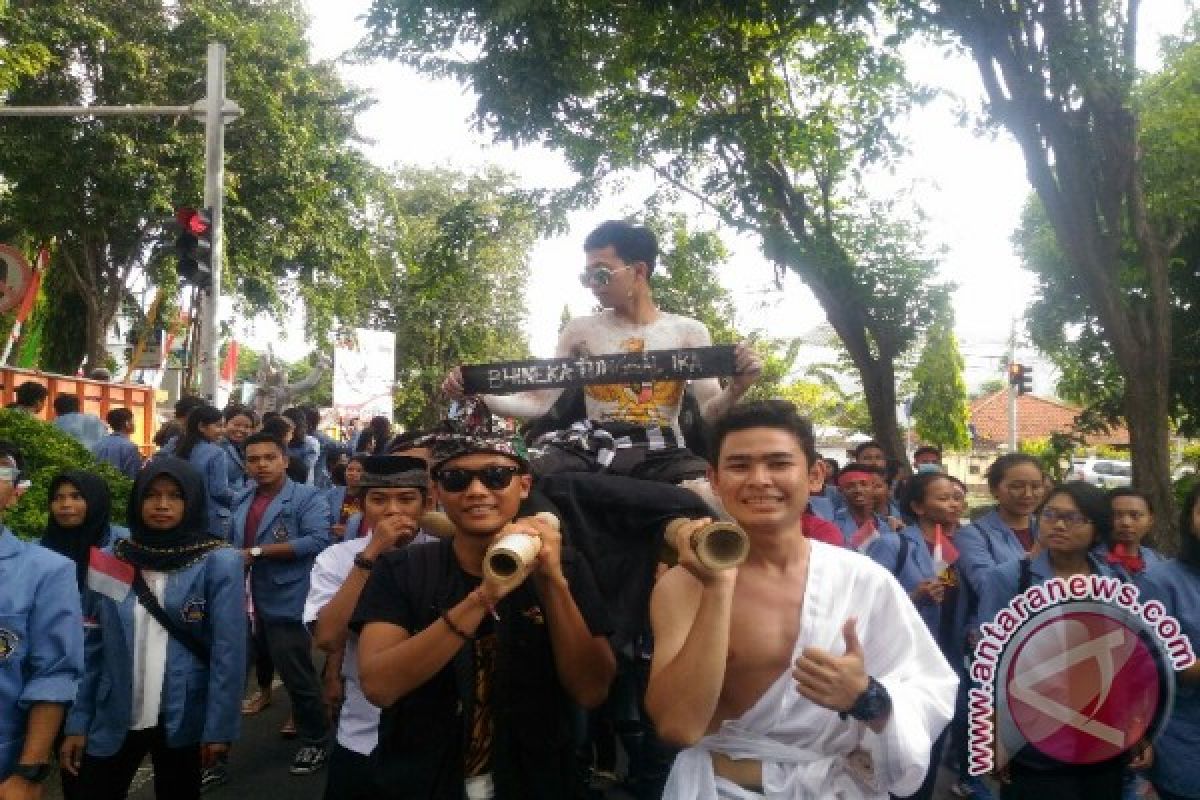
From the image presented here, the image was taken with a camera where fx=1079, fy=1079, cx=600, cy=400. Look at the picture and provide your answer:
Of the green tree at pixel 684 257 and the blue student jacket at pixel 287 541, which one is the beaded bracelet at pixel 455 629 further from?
the green tree at pixel 684 257

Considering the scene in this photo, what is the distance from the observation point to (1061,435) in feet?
41.5

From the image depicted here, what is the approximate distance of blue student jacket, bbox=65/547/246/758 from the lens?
165 inches

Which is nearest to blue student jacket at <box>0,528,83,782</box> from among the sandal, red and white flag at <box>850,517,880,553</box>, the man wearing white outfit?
the man wearing white outfit

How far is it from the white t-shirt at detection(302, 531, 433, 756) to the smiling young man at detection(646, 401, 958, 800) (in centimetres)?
116

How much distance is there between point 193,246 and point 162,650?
310 inches

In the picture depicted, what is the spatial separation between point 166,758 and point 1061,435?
1100 cm

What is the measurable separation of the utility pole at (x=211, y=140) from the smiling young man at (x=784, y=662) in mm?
9889

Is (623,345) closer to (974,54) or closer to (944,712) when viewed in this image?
(944,712)

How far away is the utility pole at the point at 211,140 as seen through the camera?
11.8 metres

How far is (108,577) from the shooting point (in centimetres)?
438

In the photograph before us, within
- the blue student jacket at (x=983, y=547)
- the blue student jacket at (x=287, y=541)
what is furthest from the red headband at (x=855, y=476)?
the blue student jacket at (x=287, y=541)

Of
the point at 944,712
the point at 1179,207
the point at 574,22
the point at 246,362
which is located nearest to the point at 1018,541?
the point at 944,712

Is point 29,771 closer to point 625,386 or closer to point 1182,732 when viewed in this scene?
point 625,386

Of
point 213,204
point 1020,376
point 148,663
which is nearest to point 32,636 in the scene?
point 148,663
